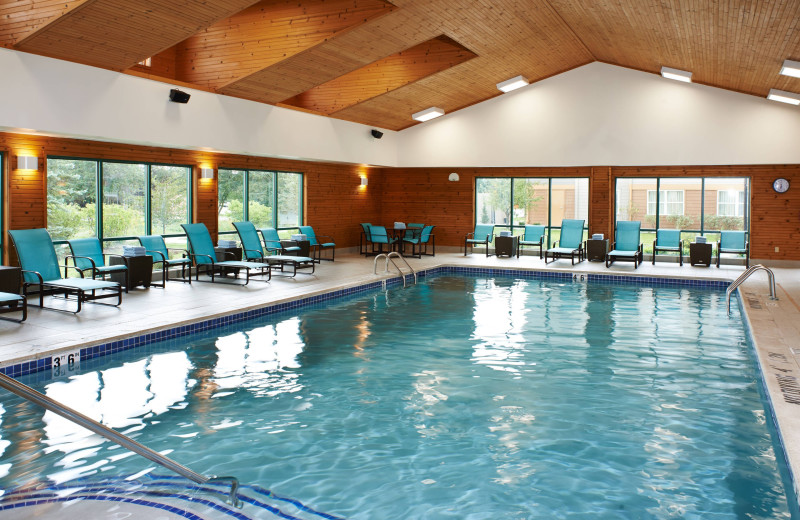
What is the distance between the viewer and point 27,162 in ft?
27.6

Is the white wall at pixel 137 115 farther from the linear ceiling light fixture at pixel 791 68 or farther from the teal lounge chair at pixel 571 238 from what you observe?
the linear ceiling light fixture at pixel 791 68

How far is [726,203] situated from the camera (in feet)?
45.9

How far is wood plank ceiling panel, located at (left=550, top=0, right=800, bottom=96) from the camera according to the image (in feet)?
26.1

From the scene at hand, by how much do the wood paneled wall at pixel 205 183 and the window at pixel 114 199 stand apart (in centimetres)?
18

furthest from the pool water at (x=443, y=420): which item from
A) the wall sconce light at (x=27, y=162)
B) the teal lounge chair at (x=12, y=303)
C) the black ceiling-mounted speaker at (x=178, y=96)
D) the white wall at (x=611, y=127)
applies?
the white wall at (x=611, y=127)

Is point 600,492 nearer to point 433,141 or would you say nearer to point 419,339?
point 419,339

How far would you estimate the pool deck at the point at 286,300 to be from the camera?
16.5ft

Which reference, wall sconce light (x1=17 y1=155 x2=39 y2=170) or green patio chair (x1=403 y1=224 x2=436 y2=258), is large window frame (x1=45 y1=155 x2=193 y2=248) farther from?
green patio chair (x1=403 y1=224 x2=436 y2=258)

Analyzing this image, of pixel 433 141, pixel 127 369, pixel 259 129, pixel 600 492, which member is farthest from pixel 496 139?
pixel 600 492

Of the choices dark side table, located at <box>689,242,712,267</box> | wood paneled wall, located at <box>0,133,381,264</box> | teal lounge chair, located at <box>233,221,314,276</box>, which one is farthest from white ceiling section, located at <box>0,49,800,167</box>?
dark side table, located at <box>689,242,712,267</box>

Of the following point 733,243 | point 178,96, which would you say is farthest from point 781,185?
point 178,96

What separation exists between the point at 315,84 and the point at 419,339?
568 cm

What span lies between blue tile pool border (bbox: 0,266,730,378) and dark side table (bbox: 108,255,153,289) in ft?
7.14

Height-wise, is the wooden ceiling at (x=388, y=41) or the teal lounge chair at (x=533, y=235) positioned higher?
the wooden ceiling at (x=388, y=41)
